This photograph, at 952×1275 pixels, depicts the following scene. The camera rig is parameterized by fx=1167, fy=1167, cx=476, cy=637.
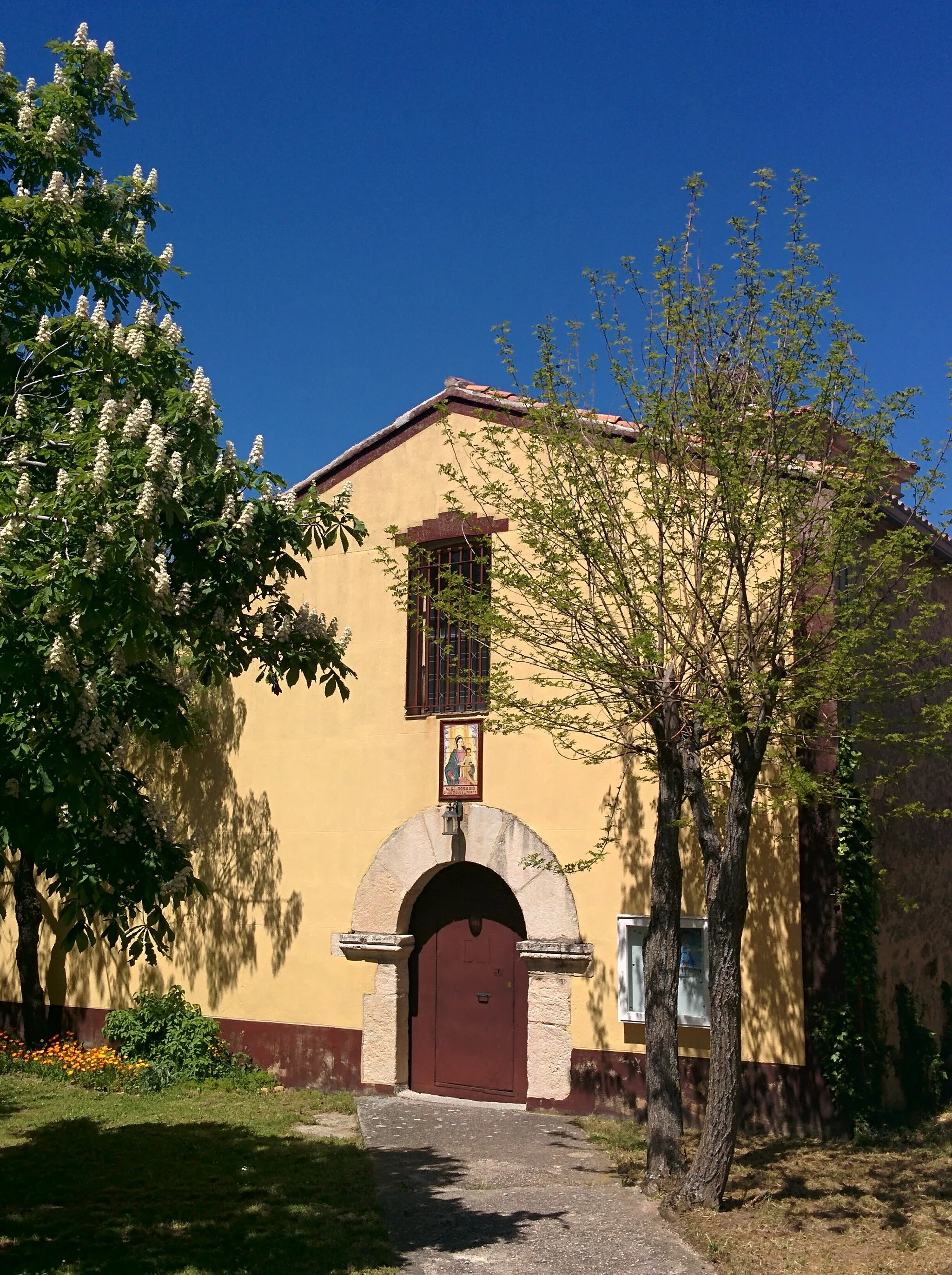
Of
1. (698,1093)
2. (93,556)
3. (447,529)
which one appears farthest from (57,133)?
(698,1093)

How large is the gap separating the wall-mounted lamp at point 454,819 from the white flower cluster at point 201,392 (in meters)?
5.31

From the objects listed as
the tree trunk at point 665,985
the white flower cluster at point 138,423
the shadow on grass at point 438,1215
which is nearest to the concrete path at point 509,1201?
the shadow on grass at point 438,1215

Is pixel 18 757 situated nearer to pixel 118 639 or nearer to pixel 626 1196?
pixel 118 639

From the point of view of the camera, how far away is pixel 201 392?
6.02 meters

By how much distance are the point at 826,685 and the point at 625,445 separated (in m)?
2.40

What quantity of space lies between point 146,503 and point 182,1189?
5.05 metres

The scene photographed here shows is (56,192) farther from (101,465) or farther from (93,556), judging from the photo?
(93,556)

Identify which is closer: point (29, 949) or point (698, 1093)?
point (698, 1093)

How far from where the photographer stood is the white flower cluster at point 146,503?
468 cm

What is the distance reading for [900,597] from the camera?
7.31 metres

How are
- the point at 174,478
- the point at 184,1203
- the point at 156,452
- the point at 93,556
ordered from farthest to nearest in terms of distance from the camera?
the point at 184,1203, the point at 174,478, the point at 156,452, the point at 93,556

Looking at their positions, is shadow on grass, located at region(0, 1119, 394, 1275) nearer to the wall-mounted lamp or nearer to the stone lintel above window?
the wall-mounted lamp

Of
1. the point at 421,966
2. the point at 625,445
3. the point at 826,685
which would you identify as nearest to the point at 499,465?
the point at 625,445

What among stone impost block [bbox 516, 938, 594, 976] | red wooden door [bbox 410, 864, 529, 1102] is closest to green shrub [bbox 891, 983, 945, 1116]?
stone impost block [bbox 516, 938, 594, 976]
